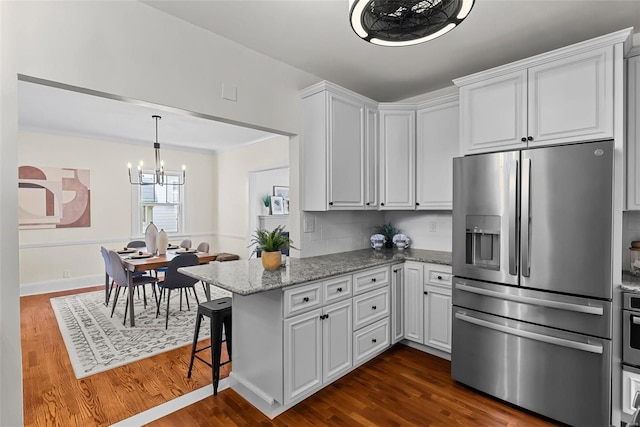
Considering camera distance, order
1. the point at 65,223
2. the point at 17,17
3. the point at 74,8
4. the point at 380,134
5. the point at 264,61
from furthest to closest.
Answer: the point at 65,223 < the point at 380,134 < the point at 264,61 < the point at 74,8 < the point at 17,17

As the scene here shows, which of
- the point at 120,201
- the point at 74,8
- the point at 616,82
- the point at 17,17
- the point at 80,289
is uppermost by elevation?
the point at 74,8

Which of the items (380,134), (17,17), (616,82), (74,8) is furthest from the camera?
(380,134)

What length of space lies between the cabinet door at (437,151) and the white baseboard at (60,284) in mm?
5776

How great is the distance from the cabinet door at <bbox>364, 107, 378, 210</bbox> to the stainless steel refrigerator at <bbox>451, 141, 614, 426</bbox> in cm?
95

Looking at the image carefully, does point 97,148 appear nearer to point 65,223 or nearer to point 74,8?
point 65,223

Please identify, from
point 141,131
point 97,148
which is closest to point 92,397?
point 141,131

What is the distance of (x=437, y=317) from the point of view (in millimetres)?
2916

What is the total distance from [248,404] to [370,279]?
1.32 m

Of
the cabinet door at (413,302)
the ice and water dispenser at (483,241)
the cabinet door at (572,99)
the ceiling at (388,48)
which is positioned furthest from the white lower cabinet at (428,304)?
the ceiling at (388,48)

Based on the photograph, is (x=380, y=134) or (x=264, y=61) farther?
(x=380, y=134)

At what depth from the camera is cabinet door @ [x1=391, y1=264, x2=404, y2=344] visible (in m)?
3.04

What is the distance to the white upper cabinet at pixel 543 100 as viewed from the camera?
1994 mm

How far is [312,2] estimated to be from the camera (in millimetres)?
2043

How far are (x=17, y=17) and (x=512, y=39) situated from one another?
10.4ft
